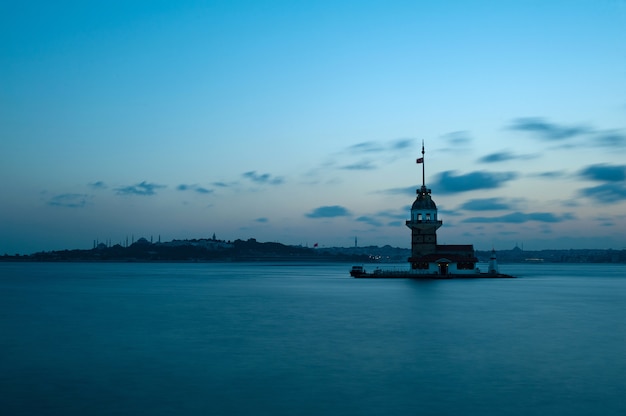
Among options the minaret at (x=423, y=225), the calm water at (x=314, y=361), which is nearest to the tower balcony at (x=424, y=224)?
the minaret at (x=423, y=225)

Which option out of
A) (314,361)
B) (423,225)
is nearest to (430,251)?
(423,225)

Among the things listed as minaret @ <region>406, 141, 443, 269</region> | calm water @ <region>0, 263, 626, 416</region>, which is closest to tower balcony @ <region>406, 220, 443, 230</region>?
minaret @ <region>406, 141, 443, 269</region>

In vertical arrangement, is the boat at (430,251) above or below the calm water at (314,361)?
above

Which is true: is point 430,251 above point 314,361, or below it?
above

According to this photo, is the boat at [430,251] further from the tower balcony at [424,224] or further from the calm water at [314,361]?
the calm water at [314,361]

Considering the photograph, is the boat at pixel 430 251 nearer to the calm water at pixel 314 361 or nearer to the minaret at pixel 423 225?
the minaret at pixel 423 225

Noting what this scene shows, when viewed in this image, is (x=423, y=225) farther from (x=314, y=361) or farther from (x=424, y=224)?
(x=314, y=361)

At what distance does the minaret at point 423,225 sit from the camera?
100 meters

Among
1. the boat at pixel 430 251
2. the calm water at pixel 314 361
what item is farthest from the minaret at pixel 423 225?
the calm water at pixel 314 361

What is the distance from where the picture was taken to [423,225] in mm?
100125

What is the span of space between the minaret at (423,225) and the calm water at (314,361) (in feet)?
139

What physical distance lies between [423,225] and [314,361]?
71558 mm

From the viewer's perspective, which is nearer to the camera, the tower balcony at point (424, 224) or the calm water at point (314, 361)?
the calm water at point (314, 361)

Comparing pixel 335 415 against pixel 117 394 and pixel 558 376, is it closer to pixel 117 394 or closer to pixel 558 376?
pixel 117 394
